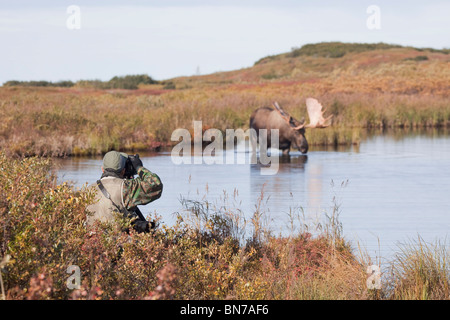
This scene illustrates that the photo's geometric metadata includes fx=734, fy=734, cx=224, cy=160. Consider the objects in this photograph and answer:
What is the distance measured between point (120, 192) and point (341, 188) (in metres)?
8.84

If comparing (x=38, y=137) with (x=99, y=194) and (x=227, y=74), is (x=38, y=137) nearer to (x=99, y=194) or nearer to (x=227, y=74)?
(x=99, y=194)

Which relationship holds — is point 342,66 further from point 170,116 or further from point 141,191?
point 141,191

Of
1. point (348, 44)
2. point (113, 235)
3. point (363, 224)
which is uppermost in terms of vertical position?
point (348, 44)

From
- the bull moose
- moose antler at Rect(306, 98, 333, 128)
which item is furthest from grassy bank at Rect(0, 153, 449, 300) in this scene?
moose antler at Rect(306, 98, 333, 128)

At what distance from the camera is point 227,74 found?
112 metres

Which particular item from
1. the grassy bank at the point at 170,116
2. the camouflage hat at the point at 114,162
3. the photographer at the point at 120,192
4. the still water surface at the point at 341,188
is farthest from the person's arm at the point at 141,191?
the grassy bank at the point at 170,116

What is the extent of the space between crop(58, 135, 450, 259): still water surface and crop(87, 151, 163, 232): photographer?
76.2 inches

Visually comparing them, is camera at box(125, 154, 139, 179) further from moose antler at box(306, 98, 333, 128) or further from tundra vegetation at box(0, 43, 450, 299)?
moose antler at box(306, 98, 333, 128)

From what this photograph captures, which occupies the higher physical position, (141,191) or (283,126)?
(283,126)

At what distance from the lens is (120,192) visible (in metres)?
7.47

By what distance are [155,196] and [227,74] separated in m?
105

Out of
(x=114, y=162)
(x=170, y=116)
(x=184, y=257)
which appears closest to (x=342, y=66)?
(x=170, y=116)

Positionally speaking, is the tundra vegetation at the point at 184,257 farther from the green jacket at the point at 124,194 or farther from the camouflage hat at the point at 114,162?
the camouflage hat at the point at 114,162
